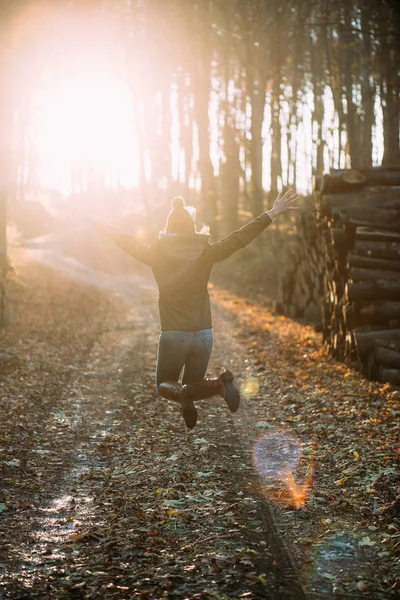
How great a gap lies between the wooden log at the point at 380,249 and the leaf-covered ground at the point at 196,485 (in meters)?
2.19

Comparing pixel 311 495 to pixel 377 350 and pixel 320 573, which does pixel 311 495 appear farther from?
pixel 377 350

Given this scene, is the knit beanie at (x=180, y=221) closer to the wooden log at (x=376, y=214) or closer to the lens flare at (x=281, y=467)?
the lens flare at (x=281, y=467)

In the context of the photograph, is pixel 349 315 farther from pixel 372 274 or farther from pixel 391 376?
pixel 391 376

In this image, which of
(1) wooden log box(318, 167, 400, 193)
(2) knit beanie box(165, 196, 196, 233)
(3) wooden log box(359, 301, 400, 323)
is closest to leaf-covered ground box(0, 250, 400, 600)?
(3) wooden log box(359, 301, 400, 323)

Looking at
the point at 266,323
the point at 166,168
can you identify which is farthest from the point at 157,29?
the point at 266,323

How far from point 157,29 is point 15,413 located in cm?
3052

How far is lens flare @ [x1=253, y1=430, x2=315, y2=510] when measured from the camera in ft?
20.3

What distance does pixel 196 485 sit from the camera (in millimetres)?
6387

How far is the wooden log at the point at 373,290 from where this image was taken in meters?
12.0

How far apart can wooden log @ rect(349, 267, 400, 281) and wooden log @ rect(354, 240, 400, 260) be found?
0.27 m

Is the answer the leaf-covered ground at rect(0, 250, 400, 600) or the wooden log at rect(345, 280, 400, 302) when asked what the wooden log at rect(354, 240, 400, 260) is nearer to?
the wooden log at rect(345, 280, 400, 302)

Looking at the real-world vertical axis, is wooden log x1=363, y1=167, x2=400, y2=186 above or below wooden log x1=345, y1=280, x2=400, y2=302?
above

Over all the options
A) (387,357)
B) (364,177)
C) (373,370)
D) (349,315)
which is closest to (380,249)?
(349,315)

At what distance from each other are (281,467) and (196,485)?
1.10m
